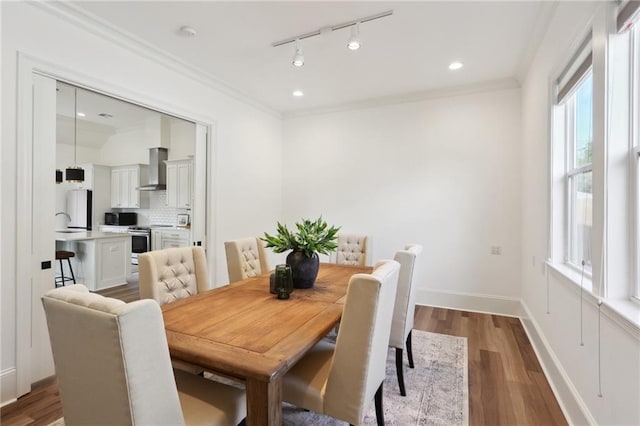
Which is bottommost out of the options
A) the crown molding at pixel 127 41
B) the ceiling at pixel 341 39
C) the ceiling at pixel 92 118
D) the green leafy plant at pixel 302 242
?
the green leafy plant at pixel 302 242

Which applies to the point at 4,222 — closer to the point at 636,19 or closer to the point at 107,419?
the point at 107,419

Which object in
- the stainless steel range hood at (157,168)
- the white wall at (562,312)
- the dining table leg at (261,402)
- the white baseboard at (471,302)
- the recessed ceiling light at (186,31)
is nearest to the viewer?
the dining table leg at (261,402)

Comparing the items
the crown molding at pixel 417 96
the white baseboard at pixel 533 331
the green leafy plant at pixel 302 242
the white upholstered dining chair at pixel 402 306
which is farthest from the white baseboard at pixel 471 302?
the crown molding at pixel 417 96

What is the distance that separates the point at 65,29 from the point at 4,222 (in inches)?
60.5

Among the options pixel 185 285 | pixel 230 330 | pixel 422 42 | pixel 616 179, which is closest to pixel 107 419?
pixel 230 330

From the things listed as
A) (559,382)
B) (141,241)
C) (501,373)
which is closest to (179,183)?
(141,241)

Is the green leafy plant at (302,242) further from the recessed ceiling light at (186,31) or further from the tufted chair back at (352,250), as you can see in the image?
the recessed ceiling light at (186,31)

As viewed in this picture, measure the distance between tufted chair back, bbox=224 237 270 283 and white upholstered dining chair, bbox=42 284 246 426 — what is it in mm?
1607

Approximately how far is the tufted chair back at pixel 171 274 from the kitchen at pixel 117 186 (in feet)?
9.19

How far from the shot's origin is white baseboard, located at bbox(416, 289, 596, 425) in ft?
5.84

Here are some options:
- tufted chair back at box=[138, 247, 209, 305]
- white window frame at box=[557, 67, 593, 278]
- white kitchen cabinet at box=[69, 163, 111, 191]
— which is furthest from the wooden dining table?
white kitchen cabinet at box=[69, 163, 111, 191]

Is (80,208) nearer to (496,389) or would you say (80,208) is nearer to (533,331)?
(496,389)

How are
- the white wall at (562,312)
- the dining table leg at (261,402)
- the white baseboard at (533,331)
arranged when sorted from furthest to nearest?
1. the white baseboard at (533,331)
2. the white wall at (562,312)
3. the dining table leg at (261,402)

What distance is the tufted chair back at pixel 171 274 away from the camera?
6.25 ft
